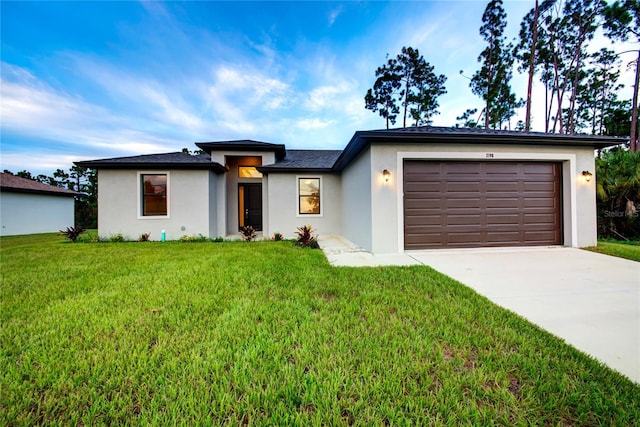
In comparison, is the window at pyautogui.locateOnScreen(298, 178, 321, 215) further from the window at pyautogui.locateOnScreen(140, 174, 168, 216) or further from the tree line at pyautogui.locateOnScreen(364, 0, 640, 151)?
the tree line at pyautogui.locateOnScreen(364, 0, 640, 151)

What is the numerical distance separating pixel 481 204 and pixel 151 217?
35.4 feet

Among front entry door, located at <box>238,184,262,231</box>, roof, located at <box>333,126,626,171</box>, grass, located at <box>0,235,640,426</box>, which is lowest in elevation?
grass, located at <box>0,235,640,426</box>

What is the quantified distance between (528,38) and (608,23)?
3.46 metres

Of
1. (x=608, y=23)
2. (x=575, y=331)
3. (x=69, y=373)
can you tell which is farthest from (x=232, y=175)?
(x=608, y=23)

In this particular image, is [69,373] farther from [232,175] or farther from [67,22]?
[67,22]

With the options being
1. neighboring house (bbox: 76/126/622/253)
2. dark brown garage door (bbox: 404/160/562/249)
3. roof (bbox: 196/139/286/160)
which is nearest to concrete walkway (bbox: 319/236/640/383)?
dark brown garage door (bbox: 404/160/562/249)

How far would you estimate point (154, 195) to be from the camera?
868 centimetres

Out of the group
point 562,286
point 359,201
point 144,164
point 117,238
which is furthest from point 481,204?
point 117,238

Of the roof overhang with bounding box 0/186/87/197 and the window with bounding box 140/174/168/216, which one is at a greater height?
the roof overhang with bounding box 0/186/87/197

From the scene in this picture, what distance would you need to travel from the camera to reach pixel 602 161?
8.44 m

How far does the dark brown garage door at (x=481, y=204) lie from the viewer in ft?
19.8

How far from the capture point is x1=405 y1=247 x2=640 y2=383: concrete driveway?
222cm

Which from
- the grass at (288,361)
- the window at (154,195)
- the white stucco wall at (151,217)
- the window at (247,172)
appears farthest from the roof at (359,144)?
the grass at (288,361)

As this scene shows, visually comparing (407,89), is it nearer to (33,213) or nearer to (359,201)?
(359,201)
